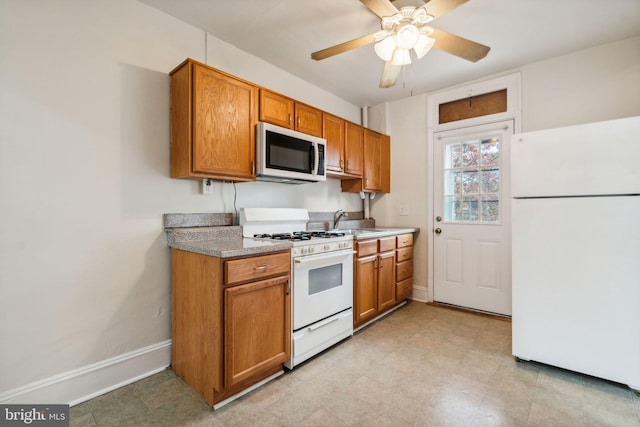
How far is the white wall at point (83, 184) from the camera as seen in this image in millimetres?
1565

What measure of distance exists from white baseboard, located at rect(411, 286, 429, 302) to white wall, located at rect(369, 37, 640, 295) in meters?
0.03

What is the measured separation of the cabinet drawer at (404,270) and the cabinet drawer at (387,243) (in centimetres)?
27

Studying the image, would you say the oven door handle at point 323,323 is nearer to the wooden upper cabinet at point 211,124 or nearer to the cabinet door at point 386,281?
the cabinet door at point 386,281

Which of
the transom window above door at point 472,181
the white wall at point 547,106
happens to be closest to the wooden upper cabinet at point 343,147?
the white wall at point 547,106

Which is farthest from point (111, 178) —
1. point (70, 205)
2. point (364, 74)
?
point (364, 74)

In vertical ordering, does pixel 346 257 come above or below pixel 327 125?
below

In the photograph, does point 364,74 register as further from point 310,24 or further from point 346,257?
point 346,257

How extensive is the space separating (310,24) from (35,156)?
199 centimetres

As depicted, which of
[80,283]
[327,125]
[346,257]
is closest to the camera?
[80,283]

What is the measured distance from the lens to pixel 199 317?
1771 millimetres

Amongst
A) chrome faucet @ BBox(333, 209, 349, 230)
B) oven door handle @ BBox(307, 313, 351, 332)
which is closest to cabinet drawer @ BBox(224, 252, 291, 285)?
oven door handle @ BBox(307, 313, 351, 332)

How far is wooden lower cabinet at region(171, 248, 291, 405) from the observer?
1.64 metres

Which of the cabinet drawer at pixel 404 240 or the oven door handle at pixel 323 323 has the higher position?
the cabinet drawer at pixel 404 240

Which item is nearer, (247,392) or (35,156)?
(35,156)
